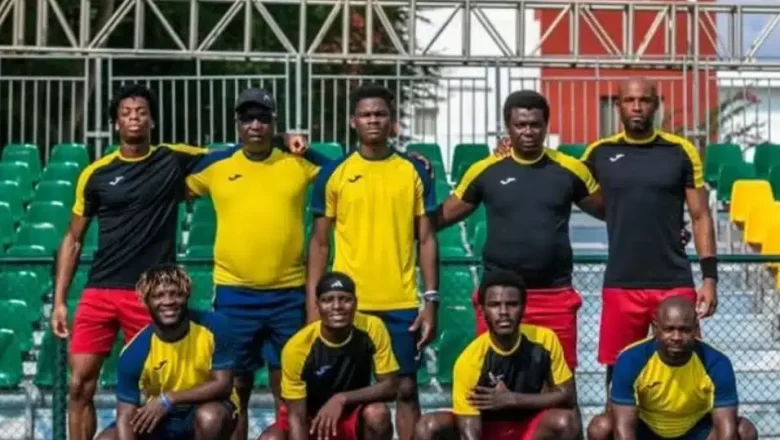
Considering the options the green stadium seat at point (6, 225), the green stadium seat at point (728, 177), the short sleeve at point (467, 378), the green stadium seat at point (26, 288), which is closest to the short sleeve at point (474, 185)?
the short sleeve at point (467, 378)

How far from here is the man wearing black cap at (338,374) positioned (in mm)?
6902

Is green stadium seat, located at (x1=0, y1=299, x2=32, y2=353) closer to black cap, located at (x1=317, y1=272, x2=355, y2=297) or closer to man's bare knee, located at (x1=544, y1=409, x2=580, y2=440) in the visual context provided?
black cap, located at (x1=317, y1=272, x2=355, y2=297)

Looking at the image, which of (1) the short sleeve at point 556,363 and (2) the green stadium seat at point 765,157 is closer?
(1) the short sleeve at point 556,363

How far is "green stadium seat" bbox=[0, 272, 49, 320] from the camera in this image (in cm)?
890

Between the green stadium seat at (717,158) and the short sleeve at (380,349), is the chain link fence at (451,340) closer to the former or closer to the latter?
the short sleeve at (380,349)

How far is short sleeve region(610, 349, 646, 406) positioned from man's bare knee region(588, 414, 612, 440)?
0.34ft

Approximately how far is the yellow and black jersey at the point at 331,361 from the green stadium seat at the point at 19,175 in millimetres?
6469

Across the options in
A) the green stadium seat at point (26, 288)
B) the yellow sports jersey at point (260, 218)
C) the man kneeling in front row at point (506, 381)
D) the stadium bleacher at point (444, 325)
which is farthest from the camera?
the green stadium seat at point (26, 288)

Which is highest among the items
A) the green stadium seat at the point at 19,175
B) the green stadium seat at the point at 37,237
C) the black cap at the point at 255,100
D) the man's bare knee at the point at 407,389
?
the black cap at the point at 255,100

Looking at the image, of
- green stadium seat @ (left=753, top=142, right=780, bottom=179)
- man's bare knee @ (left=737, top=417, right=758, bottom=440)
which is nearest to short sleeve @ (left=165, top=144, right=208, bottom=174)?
man's bare knee @ (left=737, top=417, right=758, bottom=440)

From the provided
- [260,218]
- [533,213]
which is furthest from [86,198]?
[533,213]

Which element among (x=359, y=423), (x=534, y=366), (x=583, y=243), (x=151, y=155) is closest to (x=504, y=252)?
(x=534, y=366)

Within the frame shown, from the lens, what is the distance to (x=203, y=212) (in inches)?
446

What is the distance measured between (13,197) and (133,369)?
19.2 feet
